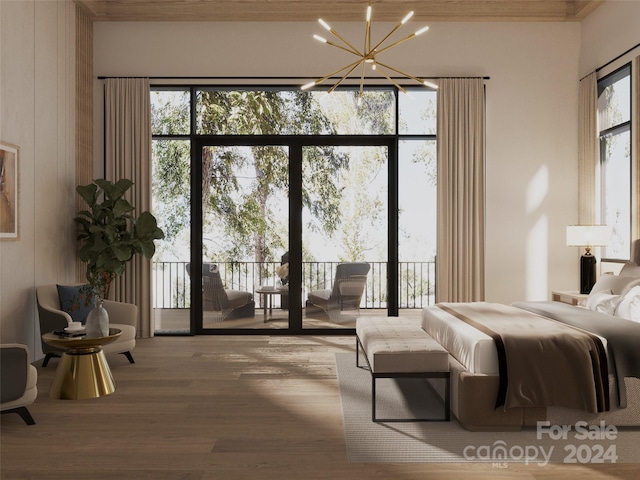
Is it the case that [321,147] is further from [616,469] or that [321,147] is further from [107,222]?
[616,469]

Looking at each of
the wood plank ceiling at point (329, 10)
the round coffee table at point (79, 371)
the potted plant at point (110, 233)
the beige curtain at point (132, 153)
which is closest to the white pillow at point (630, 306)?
the wood plank ceiling at point (329, 10)

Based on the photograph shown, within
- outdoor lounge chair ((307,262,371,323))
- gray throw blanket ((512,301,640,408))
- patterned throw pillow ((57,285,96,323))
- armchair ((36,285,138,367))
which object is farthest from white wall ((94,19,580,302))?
gray throw blanket ((512,301,640,408))

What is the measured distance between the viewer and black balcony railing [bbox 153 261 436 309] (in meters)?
6.99

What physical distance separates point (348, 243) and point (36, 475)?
478 cm

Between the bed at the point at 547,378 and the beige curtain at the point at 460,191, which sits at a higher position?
the beige curtain at the point at 460,191

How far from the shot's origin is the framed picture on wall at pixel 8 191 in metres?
4.89

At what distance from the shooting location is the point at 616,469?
2918 millimetres

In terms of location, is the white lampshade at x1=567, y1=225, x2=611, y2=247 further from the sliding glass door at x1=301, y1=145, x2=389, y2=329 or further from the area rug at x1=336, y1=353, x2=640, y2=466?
the area rug at x1=336, y1=353, x2=640, y2=466

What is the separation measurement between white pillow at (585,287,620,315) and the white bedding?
113 cm

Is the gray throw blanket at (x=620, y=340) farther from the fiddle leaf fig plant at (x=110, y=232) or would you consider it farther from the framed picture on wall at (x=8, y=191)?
the framed picture on wall at (x=8, y=191)

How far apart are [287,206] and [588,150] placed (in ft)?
12.7

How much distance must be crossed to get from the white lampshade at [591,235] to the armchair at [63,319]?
4.88 meters

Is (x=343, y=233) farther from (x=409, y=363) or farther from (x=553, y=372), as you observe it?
(x=553, y=372)

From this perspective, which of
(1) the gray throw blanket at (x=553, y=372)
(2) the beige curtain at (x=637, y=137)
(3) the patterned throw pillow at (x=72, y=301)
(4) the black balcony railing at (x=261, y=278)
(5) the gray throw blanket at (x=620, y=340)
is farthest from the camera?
(4) the black balcony railing at (x=261, y=278)
